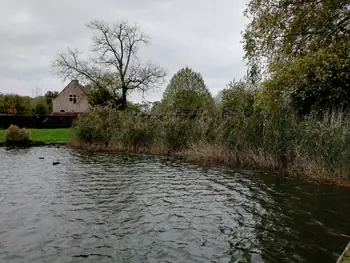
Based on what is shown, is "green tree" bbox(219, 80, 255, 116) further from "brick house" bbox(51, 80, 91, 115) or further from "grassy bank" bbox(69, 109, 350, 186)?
"brick house" bbox(51, 80, 91, 115)

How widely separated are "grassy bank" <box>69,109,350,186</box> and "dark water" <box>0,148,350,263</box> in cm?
109

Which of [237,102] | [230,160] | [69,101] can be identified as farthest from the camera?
[69,101]

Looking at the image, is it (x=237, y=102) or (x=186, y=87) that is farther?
(x=186, y=87)

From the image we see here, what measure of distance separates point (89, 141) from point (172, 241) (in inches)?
A: 548

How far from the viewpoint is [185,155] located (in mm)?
13297

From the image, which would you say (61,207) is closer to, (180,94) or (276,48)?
(276,48)

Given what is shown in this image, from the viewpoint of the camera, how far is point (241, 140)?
11281mm

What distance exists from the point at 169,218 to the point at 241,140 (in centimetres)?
628

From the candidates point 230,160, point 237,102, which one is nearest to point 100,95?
point 237,102

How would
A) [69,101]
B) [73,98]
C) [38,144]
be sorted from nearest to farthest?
[38,144]
[69,101]
[73,98]

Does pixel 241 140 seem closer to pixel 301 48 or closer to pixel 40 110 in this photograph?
pixel 301 48

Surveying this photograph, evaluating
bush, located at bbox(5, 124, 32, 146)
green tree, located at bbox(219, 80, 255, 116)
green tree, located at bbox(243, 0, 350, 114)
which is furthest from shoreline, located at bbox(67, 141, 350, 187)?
bush, located at bbox(5, 124, 32, 146)

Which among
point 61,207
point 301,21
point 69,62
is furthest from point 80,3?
point 69,62

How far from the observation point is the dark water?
4250mm
